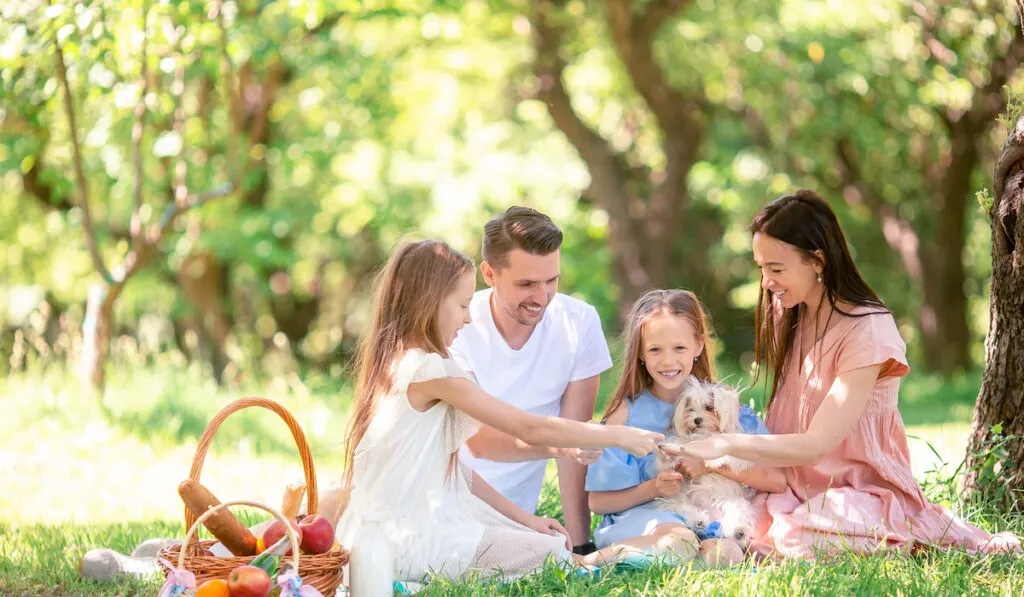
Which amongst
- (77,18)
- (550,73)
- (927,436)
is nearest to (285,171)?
(550,73)

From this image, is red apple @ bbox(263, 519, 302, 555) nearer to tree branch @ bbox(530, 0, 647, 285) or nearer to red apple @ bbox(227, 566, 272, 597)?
red apple @ bbox(227, 566, 272, 597)

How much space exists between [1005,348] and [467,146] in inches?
480

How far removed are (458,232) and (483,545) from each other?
11932mm

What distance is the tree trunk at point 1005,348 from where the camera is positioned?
13.2ft

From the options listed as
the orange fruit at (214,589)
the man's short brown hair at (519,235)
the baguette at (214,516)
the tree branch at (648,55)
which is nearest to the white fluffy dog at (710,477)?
the man's short brown hair at (519,235)

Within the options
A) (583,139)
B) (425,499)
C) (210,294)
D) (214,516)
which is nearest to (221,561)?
(214,516)

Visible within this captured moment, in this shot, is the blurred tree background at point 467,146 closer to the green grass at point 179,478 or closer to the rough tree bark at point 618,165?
the rough tree bark at point 618,165

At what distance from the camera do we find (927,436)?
7.53m

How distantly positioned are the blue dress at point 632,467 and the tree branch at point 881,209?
11.2 metres

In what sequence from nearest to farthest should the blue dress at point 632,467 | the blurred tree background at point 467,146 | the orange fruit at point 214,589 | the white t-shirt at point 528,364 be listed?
1. the orange fruit at point 214,589
2. the blue dress at point 632,467
3. the white t-shirt at point 528,364
4. the blurred tree background at point 467,146

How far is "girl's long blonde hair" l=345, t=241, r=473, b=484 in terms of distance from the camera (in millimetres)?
3695

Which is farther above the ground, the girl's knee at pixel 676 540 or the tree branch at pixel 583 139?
the tree branch at pixel 583 139

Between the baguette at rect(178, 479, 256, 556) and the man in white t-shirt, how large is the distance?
1140mm

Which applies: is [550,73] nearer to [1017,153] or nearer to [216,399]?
[216,399]
